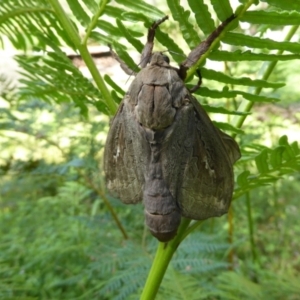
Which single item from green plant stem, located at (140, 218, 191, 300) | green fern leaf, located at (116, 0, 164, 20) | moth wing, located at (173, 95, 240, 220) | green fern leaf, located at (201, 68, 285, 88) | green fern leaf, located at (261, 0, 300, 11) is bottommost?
green plant stem, located at (140, 218, 191, 300)

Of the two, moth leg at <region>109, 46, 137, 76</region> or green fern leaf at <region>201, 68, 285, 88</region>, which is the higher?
moth leg at <region>109, 46, 137, 76</region>

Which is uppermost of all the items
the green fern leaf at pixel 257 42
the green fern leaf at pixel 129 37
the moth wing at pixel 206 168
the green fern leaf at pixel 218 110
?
the green fern leaf at pixel 129 37

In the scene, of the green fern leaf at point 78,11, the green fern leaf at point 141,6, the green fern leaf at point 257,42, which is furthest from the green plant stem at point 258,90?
the green fern leaf at point 78,11

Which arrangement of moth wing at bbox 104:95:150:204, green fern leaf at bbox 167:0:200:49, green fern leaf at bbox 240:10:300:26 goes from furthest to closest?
moth wing at bbox 104:95:150:204 < green fern leaf at bbox 167:0:200:49 < green fern leaf at bbox 240:10:300:26

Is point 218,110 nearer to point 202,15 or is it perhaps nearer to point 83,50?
point 202,15

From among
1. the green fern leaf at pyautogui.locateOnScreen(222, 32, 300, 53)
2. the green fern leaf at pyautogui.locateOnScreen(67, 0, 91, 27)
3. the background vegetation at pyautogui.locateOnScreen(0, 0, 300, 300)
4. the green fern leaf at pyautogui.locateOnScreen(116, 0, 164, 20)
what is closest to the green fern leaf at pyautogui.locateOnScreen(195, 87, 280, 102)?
the background vegetation at pyautogui.locateOnScreen(0, 0, 300, 300)

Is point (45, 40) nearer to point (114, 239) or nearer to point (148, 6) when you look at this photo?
point (148, 6)

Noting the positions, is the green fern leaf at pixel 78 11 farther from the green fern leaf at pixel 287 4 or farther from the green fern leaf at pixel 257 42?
the green fern leaf at pixel 287 4

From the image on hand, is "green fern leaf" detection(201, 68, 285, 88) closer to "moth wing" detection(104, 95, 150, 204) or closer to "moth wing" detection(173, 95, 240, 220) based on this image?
"moth wing" detection(173, 95, 240, 220)

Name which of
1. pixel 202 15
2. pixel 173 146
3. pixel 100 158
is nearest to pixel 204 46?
pixel 202 15
